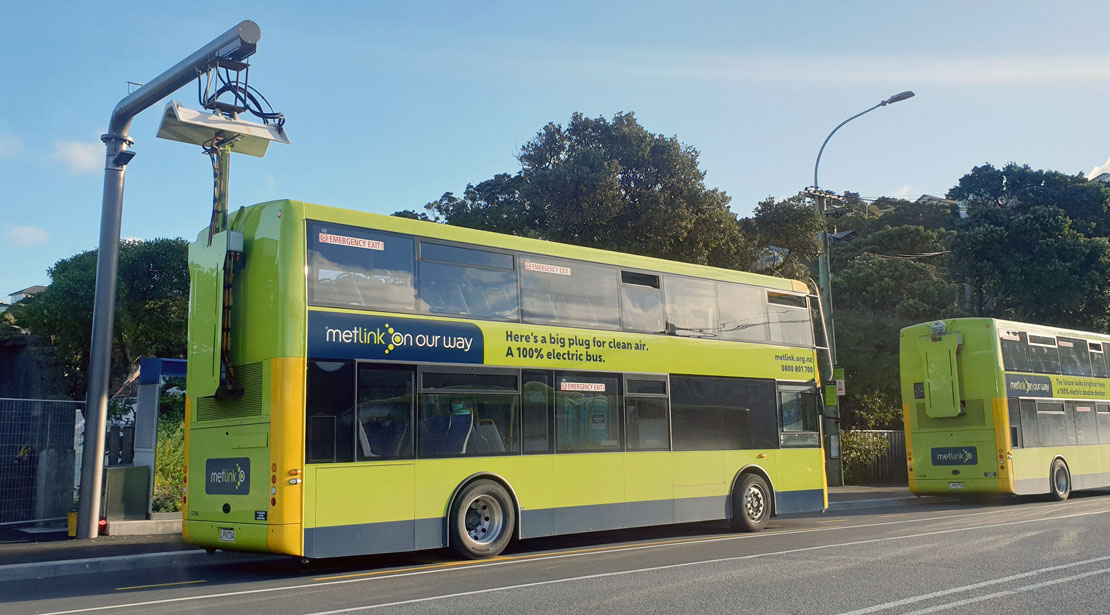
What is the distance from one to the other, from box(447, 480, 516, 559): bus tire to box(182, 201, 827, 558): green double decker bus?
2 centimetres

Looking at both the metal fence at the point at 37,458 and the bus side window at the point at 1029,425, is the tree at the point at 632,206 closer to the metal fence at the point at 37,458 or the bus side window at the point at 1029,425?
the bus side window at the point at 1029,425

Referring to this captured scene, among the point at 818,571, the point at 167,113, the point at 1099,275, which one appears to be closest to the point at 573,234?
the point at 167,113

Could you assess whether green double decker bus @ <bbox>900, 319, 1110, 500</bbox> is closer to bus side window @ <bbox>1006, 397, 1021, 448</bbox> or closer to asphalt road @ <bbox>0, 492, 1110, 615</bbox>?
bus side window @ <bbox>1006, 397, 1021, 448</bbox>

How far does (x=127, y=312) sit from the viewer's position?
33188 millimetres

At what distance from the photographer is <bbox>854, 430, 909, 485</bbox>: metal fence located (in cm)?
2656

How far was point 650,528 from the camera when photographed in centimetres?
1492

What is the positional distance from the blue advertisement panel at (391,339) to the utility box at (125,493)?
18.2 ft

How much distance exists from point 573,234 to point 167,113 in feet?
53.6

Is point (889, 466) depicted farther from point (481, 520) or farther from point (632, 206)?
point (481, 520)

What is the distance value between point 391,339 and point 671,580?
3984 mm

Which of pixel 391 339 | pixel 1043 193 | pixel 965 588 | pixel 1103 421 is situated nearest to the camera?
pixel 965 588

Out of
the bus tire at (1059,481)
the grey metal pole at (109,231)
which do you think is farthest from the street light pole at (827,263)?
the grey metal pole at (109,231)

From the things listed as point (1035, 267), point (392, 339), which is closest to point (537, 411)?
point (392, 339)

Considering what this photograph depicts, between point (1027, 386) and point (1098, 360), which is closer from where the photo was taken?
point (1027, 386)
